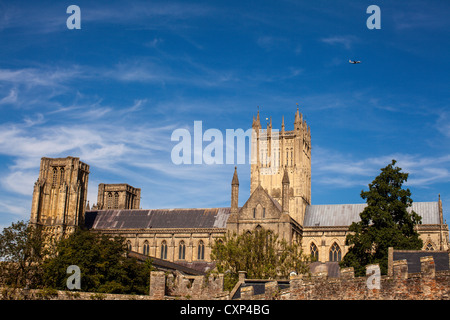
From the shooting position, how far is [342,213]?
92.9 meters

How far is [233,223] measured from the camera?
80.7 meters

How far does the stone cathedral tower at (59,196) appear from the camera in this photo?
94500mm

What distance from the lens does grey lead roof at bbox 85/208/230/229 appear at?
310ft

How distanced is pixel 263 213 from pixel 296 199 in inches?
635

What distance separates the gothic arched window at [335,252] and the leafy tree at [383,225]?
2353cm

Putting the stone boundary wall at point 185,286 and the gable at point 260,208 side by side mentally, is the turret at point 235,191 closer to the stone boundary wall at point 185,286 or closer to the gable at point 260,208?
the gable at point 260,208

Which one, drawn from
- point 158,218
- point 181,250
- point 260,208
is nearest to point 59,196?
point 158,218

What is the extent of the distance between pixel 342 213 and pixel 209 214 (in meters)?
20.2

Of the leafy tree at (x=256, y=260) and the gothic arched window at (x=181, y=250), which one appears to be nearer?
the leafy tree at (x=256, y=260)

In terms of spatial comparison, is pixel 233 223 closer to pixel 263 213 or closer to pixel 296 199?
pixel 263 213

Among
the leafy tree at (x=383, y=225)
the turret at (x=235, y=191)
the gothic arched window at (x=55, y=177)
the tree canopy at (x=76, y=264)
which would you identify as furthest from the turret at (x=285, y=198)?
the gothic arched window at (x=55, y=177)

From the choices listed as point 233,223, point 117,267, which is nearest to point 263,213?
point 233,223

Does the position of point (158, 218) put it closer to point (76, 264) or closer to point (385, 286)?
point (76, 264)

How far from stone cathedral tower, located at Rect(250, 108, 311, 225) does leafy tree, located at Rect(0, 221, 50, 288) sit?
41.1m
